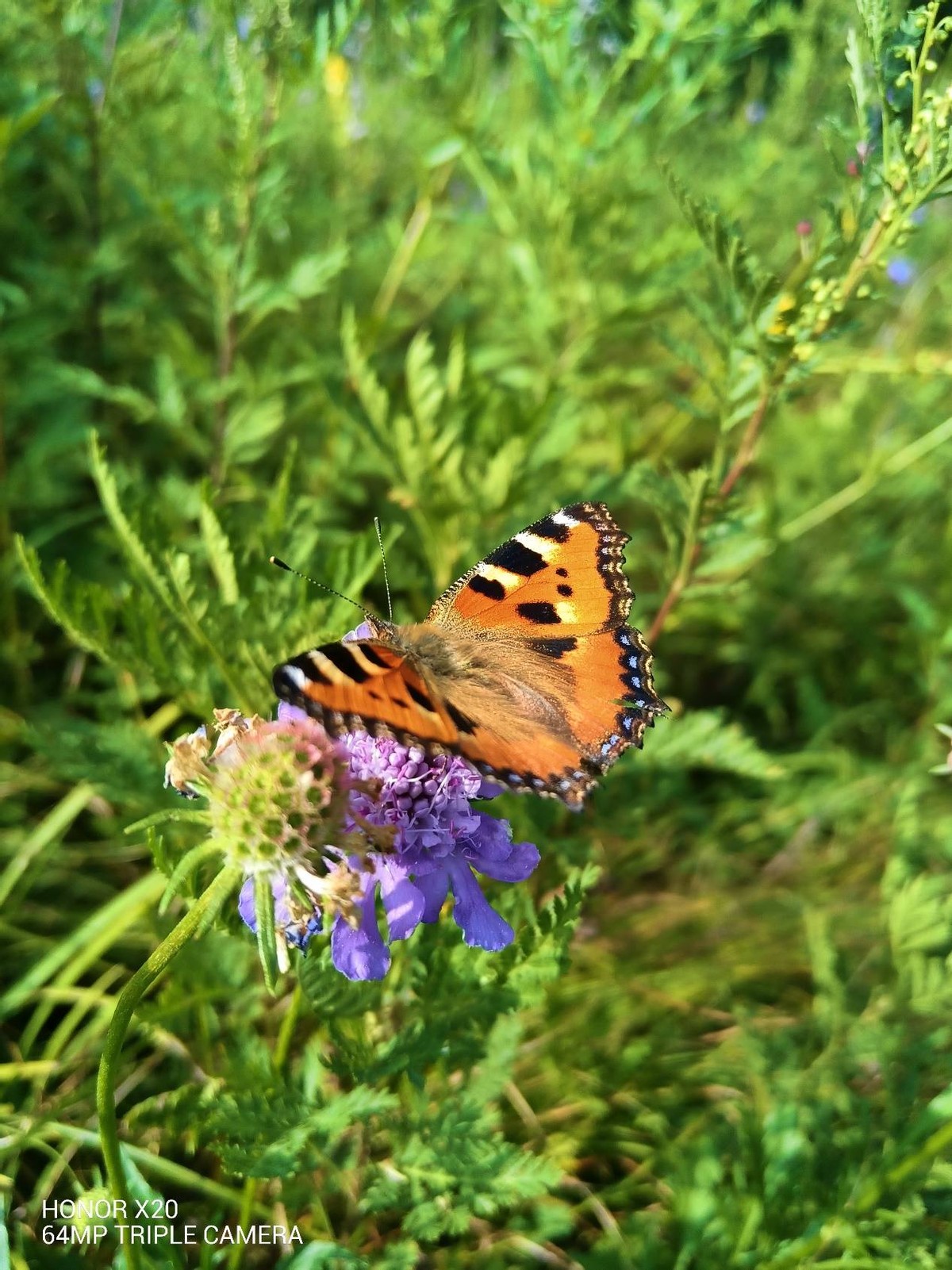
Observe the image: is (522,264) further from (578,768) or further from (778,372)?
(578,768)

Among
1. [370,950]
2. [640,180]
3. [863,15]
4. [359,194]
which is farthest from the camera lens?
[359,194]

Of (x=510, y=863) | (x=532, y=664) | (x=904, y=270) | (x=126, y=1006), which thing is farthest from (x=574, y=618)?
(x=904, y=270)

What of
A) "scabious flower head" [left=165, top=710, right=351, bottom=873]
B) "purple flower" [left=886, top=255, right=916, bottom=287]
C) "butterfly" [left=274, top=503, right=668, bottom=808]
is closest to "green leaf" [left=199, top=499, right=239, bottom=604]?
"butterfly" [left=274, top=503, right=668, bottom=808]

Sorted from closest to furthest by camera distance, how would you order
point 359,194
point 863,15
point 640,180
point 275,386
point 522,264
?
point 863,15
point 275,386
point 522,264
point 640,180
point 359,194

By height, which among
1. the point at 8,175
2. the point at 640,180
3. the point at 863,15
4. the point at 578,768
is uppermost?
the point at 640,180

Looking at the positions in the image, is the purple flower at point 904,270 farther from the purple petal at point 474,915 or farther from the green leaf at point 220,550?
the purple petal at point 474,915

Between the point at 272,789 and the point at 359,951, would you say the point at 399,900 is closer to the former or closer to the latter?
the point at 359,951

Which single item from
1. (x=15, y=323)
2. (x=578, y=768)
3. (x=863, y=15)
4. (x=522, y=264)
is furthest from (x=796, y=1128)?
(x=15, y=323)

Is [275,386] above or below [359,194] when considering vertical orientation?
below
